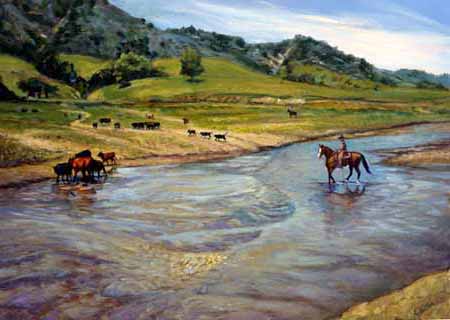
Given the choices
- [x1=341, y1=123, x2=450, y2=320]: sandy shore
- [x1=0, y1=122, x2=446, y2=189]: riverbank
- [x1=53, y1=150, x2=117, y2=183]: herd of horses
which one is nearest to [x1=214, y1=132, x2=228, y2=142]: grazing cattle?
[x1=0, y1=122, x2=446, y2=189]: riverbank

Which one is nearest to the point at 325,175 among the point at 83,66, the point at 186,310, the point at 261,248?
the point at 261,248

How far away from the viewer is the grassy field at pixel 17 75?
124287 mm

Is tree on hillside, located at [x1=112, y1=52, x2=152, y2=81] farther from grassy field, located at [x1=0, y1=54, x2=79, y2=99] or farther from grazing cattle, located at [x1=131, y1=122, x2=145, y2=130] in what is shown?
grazing cattle, located at [x1=131, y1=122, x2=145, y2=130]

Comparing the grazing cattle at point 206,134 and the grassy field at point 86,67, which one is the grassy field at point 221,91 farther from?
the grazing cattle at point 206,134

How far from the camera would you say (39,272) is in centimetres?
1449

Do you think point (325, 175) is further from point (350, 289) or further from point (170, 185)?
point (350, 289)

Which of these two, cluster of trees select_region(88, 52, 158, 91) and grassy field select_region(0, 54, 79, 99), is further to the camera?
cluster of trees select_region(88, 52, 158, 91)

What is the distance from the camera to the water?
1259cm

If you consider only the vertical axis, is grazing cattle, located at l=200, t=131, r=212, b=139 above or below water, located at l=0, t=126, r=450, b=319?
above

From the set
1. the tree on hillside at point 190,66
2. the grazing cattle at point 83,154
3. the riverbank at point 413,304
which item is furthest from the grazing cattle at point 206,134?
the tree on hillside at point 190,66

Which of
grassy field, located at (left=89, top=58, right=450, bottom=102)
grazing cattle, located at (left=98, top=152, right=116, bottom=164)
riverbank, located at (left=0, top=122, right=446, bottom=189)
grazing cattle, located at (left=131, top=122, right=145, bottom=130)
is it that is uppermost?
grassy field, located at (left=89, top=58, right=450, bottom=102)

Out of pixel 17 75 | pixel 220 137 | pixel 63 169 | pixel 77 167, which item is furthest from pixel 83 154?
pixel 17 75

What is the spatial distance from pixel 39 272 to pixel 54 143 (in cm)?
3206

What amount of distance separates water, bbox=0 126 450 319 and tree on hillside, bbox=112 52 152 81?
132m
